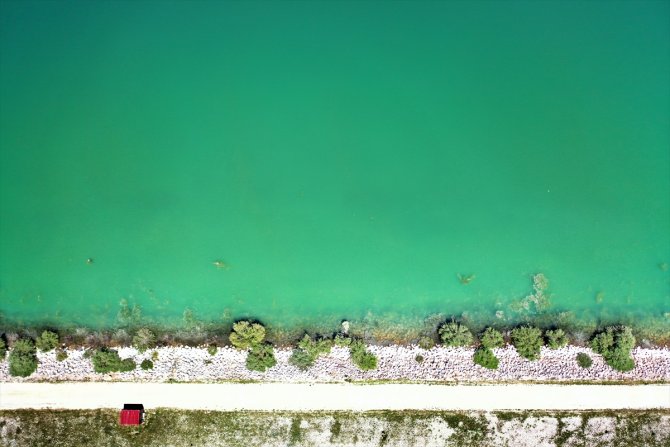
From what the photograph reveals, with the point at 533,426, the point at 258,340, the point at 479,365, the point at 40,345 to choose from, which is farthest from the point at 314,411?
the point at 40,345

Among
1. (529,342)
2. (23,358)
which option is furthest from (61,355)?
(529,342)

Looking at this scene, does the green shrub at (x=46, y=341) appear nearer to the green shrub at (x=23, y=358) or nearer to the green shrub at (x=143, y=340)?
the green shrub at (x=23, y=358)

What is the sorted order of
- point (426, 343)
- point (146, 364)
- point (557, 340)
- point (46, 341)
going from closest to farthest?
point (46, 341)
point (146, 364)
point (557, 340)
point (426, 343)

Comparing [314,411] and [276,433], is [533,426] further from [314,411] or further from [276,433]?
[276,433]

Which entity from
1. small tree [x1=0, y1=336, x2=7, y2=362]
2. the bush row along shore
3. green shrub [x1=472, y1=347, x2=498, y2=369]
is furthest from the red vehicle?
green shrub [x1=472, y1=347, x2=498, y2=369]

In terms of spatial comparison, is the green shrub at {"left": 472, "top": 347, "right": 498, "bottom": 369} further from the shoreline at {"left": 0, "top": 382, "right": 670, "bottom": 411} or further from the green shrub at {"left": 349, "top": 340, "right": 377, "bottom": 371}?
the green shrub at {"left": 349, "top": 340, "right": 377, "bottom": 371}

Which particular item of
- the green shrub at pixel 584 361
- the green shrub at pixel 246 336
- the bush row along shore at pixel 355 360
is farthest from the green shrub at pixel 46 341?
the green shrub at pixel 584 361

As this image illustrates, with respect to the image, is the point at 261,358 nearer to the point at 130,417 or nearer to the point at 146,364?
the point at 146,364
